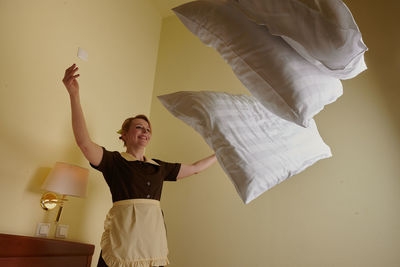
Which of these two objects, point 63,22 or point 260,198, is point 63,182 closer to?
point 63,22

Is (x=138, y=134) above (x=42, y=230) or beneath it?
above

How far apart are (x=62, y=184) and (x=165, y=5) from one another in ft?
5.99

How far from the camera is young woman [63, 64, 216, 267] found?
1.39 metres

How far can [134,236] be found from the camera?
1401 millimetres

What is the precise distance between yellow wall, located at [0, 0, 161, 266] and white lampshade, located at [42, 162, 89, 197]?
14cm

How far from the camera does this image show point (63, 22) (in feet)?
6.43

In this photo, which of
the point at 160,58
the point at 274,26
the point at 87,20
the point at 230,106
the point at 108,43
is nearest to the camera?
the point at 274,26

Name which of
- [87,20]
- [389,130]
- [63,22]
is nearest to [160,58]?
[87,20]

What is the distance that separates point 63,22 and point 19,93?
0.54 metres

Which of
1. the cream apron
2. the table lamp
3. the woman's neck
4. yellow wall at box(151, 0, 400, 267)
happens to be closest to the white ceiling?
yellow wall at box(151, 0, 400, 267)

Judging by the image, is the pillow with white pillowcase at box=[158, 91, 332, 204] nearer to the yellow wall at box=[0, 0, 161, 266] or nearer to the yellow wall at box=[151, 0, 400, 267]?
the yellow wall at box=[151, 0, 400, 267]

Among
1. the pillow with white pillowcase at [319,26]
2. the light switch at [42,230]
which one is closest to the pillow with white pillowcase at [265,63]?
the pillow with white pillowcase at [319,26]

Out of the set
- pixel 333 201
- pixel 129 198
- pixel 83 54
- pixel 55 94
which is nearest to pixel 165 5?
pixel 83 54

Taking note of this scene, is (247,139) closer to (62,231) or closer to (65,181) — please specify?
(65,181)
